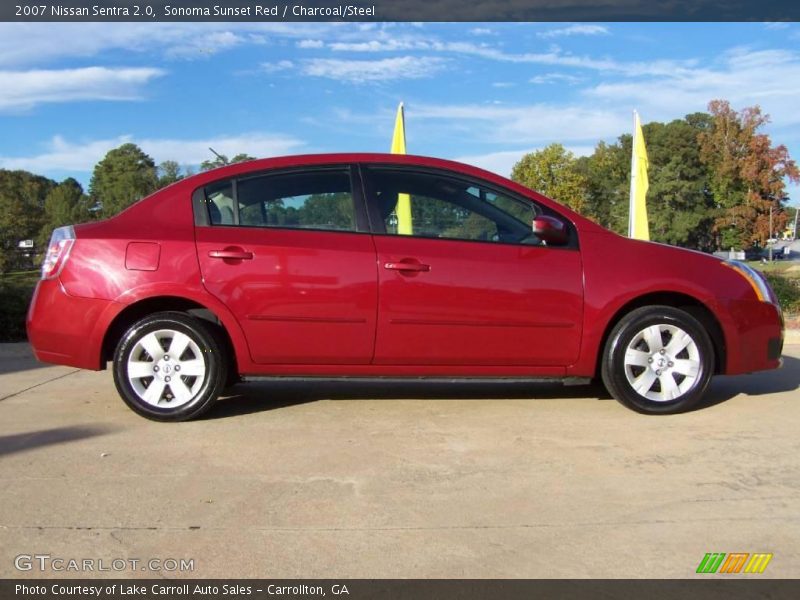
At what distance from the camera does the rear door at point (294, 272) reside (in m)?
4.38

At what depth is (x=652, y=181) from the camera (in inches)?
1907

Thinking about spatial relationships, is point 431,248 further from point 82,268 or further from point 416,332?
point 82,268

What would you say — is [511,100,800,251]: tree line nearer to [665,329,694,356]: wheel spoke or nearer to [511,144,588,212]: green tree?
[511,144,588,212]: green tree

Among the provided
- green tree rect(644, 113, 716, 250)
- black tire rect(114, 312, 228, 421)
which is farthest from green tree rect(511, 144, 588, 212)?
black tire rect(114, 312, 228, 421)

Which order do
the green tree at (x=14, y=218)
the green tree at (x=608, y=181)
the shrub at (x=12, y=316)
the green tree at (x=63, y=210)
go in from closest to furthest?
the shrub at (x=12, y=316)
the green tree at (x=14, y=218)
the green tree at (x=63, y=210)
the green tree at (x=608, y=181)

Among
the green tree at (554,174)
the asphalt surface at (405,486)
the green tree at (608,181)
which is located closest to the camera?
the asphalt surface at (405,486)

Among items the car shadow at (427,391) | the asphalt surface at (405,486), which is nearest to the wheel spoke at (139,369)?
the asphalt surface at (405,486)

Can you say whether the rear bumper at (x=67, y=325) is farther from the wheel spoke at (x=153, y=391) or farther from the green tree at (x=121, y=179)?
the green tree at (x=121, y=179)

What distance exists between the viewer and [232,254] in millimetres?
4383

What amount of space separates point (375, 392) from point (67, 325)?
2226 mm

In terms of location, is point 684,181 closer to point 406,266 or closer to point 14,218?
point 14,218
